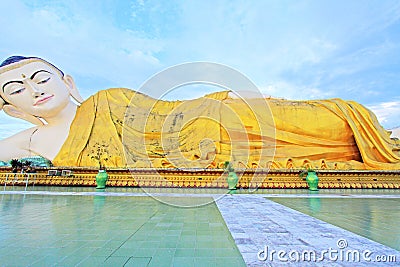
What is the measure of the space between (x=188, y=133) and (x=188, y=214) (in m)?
6.63

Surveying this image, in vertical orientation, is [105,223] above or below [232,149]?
below

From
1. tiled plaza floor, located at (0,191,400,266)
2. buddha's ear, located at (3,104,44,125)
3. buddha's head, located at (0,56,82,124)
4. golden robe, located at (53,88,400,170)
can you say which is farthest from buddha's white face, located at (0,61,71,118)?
tiled plaza floor, located at (0,191,400,266)

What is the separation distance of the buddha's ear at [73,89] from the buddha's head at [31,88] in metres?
0.32

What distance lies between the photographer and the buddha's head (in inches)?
404

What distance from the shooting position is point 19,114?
37.1 feet

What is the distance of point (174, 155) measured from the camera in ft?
33.8

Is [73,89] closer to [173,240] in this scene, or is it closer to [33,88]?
[33,88]

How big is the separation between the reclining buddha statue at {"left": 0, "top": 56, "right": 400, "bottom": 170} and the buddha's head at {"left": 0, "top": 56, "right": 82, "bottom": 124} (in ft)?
0.12

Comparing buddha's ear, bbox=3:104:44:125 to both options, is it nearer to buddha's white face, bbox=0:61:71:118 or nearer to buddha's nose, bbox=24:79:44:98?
buddha's white face, bbox=0:61:71:118

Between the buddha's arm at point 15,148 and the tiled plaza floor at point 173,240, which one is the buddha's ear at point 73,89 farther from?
the tiled plaza floor at point 173,240

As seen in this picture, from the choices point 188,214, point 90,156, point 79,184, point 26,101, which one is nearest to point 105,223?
point 188,214

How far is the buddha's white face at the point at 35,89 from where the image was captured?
1028 centimetres

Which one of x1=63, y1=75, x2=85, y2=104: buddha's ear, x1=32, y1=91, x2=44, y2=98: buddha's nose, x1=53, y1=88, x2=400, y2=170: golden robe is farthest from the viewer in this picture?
x1=63, y1=75, x2=85, y2=104: buddha's ear

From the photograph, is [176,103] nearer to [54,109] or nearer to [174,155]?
[174,155]
